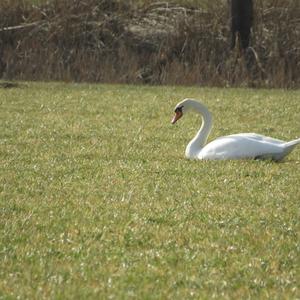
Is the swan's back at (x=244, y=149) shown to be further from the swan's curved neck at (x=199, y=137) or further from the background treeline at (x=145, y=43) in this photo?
the background treeline at (x=145, y=43)

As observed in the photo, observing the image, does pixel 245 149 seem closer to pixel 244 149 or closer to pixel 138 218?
pixel 244 149

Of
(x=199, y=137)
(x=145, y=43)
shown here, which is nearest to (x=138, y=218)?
(x=199, y=137)

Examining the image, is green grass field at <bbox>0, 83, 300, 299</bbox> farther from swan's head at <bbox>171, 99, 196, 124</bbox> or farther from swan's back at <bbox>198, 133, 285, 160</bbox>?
swan's head at <bbox>171, 99, 196, 124</bbox>

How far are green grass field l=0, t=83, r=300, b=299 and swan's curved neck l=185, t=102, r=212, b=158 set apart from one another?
0.20 meters

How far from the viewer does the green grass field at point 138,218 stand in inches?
203

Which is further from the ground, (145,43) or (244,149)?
(145,43)

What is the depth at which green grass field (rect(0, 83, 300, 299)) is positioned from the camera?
16.9 feet

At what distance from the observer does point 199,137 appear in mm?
10391

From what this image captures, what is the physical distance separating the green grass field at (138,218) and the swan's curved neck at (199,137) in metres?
0.20

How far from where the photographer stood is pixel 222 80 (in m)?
21.4

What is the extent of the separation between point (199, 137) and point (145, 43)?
14359 millimetres

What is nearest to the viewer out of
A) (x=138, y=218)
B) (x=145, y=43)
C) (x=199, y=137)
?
(x=138, y=218)

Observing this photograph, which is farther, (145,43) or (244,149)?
(145,43)

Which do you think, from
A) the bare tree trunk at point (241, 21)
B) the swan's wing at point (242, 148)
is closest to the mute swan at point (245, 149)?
the swan's wing at point (242, 148)
